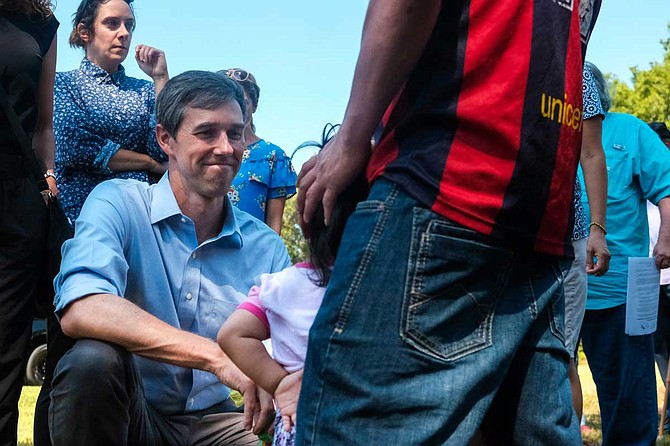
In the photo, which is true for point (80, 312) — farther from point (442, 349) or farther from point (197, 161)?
point (442, 349)

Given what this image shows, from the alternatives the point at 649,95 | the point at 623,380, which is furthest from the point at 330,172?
the point at 649,95

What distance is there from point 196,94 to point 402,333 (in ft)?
6.53

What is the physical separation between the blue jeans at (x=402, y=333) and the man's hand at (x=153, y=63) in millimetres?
3346

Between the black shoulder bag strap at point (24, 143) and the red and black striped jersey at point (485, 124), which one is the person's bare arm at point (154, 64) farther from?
the red and black striped jersey at point (485, 124)

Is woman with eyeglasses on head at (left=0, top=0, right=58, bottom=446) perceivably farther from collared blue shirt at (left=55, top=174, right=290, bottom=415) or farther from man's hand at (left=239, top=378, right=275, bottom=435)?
man's hand at (left=239, top=378, right=275, bottom=435)

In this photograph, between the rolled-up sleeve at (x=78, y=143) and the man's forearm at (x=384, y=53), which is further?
the rolled-up sleeve at (x=78, y=143)

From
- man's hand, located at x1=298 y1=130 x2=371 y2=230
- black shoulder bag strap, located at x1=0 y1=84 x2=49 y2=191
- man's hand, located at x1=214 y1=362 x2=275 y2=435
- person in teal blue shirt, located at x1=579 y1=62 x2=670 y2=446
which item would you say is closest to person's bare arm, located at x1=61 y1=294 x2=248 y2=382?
man's hand, located at x1=214 y1=362 x2=275 y2=435

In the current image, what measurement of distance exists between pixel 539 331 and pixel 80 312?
1.43 metres

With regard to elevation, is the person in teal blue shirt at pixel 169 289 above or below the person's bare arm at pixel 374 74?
below

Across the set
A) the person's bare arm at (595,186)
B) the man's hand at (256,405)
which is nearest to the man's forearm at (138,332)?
the man's hand at (256,405)

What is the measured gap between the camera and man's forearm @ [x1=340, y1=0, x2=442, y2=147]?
5.12 ft

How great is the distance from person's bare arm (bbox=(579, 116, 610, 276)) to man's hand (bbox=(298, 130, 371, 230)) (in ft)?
8.51

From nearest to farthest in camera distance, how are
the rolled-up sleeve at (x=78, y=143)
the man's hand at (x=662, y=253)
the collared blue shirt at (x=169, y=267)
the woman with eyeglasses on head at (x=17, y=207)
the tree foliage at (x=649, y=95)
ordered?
the collared blue shirt at (x=169, y=267) → the woman with eyeglasses on head at (x=17, y=207) → the rolled-up sleeve at (x=78, y=143) → the man's hand at (x=662, y=253) → the tree foliage at (x=649, y=95)

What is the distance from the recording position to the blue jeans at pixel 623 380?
471 centimetres
